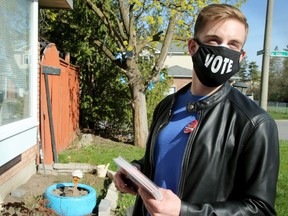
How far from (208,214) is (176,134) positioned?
40cm

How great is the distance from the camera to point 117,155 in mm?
8031

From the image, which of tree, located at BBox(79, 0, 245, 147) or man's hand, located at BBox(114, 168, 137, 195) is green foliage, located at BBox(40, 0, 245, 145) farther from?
man's hand, located at BBox(114, 168, 137, 195)

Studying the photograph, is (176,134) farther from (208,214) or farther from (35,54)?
(35,54)

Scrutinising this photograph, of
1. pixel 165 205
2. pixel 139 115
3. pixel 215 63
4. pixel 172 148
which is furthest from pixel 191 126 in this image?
pixel 139 115

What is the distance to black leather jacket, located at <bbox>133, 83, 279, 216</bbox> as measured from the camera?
116 centimetres

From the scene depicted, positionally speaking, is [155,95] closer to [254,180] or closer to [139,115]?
[139,115]

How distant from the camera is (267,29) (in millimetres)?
6035

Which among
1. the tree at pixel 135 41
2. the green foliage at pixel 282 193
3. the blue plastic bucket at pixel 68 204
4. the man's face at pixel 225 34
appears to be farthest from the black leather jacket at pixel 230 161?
the tree at pixel 135 41

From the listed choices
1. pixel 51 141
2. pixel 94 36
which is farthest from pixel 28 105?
pixel 94 36

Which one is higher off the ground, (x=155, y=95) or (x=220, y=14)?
(x=220, y=14)

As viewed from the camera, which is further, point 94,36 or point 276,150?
point 94,36

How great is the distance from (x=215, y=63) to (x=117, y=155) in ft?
22.5

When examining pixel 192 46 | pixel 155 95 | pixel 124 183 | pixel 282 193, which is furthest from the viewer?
pixel 155 95

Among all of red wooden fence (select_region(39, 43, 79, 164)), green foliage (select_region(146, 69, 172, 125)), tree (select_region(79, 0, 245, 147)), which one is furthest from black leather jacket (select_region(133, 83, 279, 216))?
green foliage (select_region(146, 69, 172, 125))
